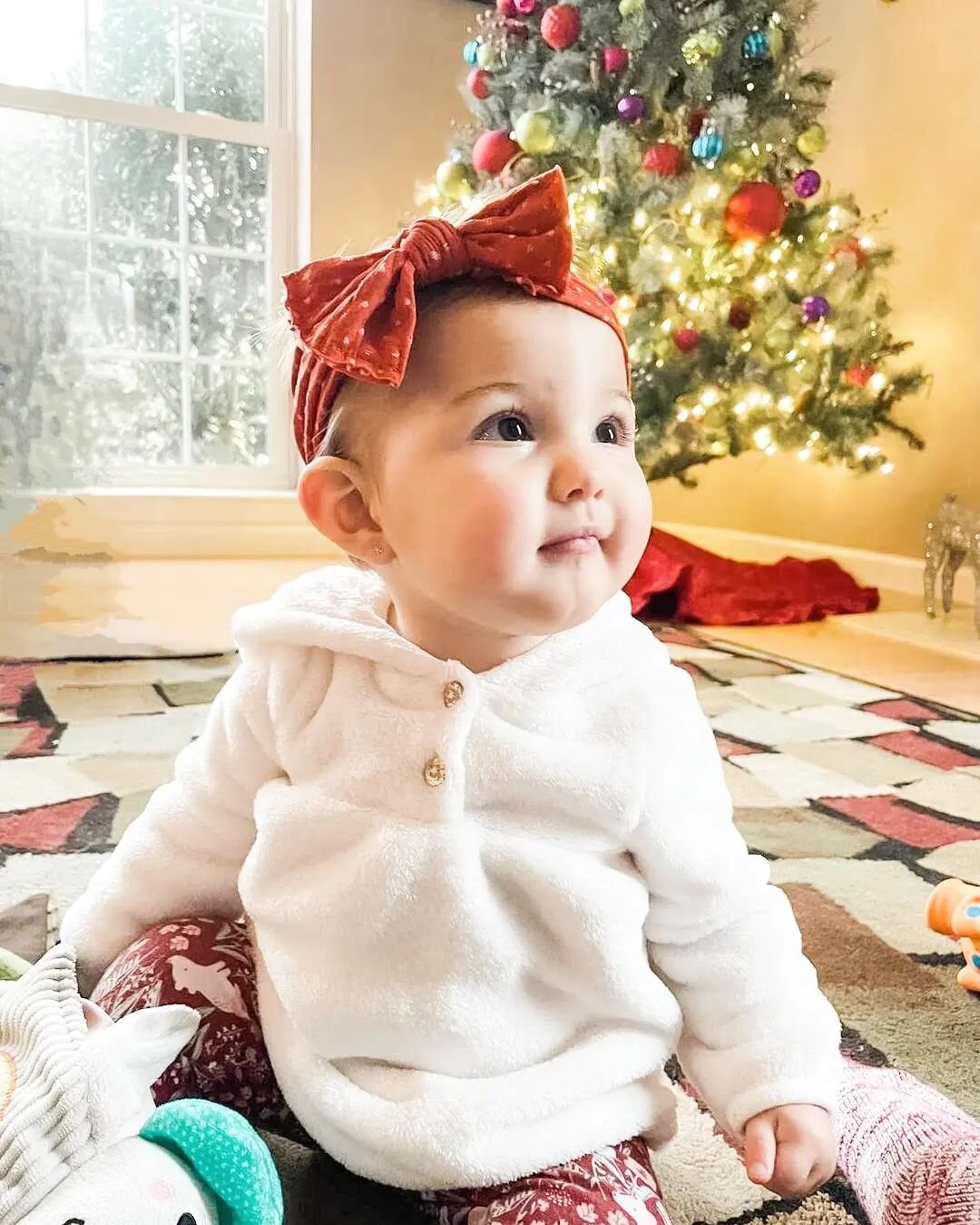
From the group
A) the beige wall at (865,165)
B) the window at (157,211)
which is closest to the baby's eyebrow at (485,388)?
the window at (157,211)

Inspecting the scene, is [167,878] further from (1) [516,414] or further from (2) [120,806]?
(2) [120,806]

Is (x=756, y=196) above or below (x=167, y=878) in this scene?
above

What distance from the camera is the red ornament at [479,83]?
2.59 m

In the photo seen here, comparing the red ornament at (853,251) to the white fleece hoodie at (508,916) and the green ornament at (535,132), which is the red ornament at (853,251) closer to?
the green ornament at (535,132)

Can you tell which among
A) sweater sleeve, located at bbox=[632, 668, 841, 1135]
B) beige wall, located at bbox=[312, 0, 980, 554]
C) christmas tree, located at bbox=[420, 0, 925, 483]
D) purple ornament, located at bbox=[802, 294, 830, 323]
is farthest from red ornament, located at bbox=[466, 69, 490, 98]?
sweater sleeve, located at bbox=[632, 668, 841, 1135]

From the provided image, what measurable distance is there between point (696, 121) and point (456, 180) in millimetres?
561

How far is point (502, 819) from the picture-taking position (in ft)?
1.98

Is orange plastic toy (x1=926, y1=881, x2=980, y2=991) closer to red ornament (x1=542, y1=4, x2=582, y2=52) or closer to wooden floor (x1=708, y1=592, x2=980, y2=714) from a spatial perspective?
wooden floor (x1=708, y1=592, x2=980, y2=714)

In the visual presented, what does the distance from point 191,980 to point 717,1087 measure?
314mm

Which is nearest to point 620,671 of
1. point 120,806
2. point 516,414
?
point 516,414

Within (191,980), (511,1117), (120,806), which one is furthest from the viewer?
(120,806)

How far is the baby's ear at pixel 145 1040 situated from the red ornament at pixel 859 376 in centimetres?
243

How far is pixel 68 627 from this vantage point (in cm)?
232

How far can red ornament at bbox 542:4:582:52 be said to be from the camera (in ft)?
7.83
